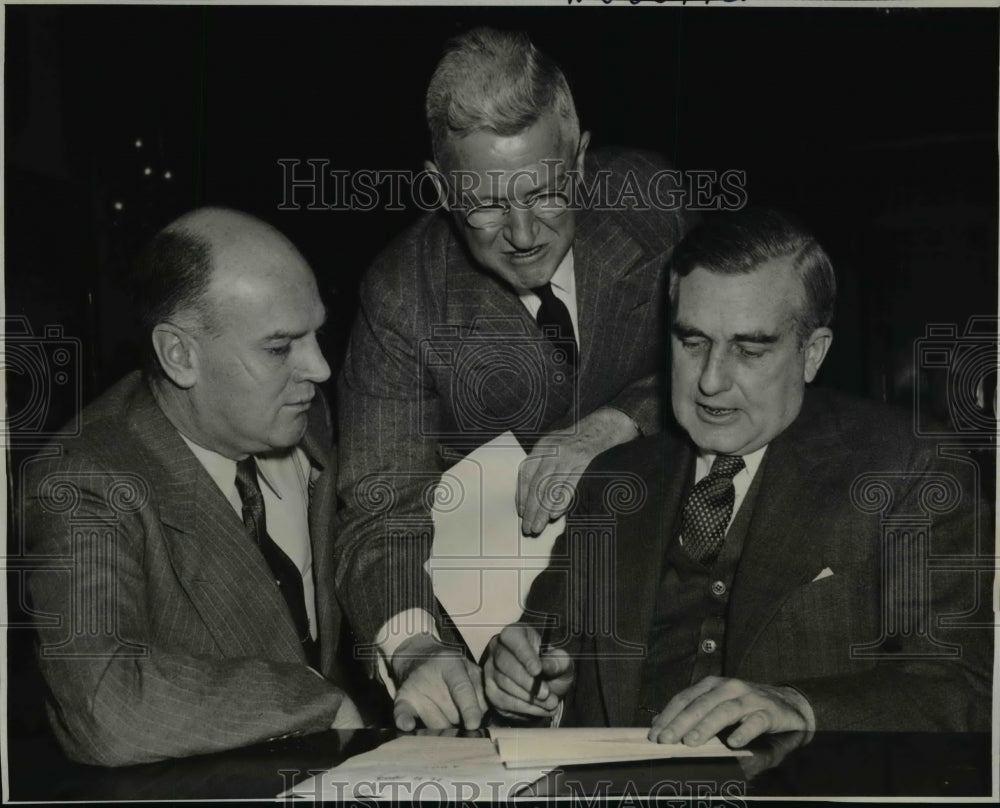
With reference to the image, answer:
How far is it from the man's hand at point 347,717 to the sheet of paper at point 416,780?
236 mm

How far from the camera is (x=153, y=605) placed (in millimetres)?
3920

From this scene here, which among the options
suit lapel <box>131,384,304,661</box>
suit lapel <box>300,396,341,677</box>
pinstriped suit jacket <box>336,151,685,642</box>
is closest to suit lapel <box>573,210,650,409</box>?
pinstriped suit jacket <box>336,151,685,642</box>

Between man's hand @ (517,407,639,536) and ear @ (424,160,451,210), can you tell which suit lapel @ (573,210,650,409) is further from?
ear @ (424,160,451,210)

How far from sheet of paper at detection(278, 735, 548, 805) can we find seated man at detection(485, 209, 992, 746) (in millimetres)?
326

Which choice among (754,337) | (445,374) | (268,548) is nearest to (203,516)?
(268,548)

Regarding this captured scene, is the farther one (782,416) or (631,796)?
(782,416)

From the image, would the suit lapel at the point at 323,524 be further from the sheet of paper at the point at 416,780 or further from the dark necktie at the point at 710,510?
the dark necktie at the point at 710,510

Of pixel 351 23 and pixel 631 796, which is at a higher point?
pixel 351 23

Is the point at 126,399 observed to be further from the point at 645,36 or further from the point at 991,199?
the point at 991,199

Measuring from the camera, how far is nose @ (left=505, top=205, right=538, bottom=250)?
4.02m

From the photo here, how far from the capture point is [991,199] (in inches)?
163

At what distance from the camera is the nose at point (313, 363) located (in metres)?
4.03

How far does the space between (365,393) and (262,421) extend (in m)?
0.34

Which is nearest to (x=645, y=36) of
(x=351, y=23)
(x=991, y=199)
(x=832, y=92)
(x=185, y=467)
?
(x=832, y=92)
